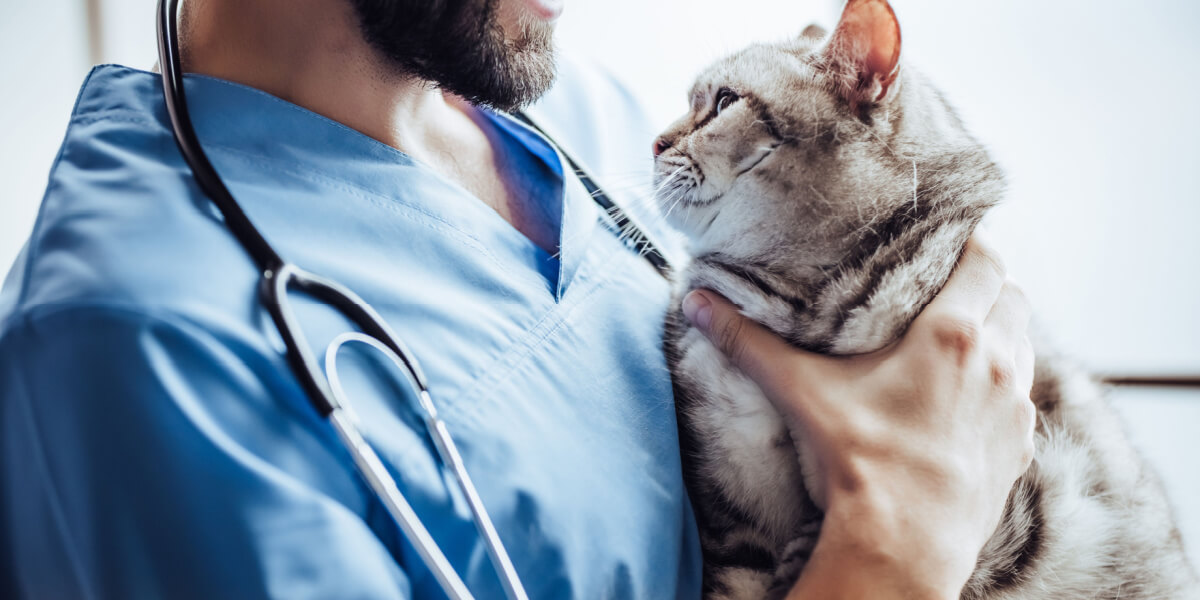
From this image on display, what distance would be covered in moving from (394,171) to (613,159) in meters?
0.48

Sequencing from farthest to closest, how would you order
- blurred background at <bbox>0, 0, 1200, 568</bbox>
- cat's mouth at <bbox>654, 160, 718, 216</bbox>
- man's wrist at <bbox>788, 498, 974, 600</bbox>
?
1. blurred background at <bbox>0, 0, 1200, 568</bbox>
2. cat's mouth at <bbox>654, 160, 718, 216</bbox>
3. man's wrist at <bbox>788, 498, 974, 600</bbox>

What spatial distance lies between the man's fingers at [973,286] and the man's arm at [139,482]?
590 millimetres

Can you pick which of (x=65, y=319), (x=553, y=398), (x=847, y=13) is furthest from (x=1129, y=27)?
(x=65, y=319)

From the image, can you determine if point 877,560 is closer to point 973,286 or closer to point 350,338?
point 973,286

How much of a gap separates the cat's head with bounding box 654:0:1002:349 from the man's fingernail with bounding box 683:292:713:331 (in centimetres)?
7

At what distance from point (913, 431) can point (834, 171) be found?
0.28 m

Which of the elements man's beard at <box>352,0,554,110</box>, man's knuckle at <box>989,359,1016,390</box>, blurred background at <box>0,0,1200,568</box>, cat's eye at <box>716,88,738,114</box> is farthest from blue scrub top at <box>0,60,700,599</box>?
blurred background at <box>0,0,1200,568</box>

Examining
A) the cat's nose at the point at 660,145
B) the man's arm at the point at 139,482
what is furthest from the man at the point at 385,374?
the cat's nose at the point at 660,145

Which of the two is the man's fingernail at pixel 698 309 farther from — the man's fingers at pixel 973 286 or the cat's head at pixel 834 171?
the man's fingers at pixel 973 286

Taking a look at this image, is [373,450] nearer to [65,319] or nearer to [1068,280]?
[65,319]

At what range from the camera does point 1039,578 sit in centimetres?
72

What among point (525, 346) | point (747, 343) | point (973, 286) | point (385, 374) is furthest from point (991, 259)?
point (385, 374)

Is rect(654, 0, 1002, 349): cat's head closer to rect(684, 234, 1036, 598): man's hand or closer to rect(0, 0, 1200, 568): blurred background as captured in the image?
rect(684, 234, 1036, 598): man's hand

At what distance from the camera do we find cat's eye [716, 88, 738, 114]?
0.84m
